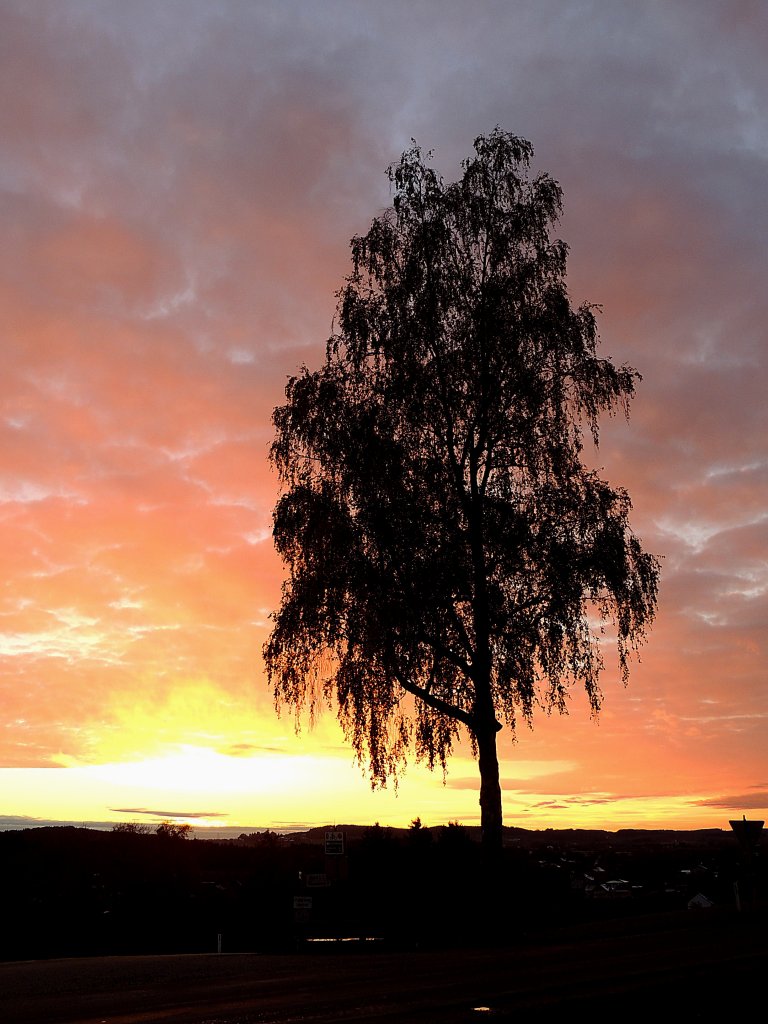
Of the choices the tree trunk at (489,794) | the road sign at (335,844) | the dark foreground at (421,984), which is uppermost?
the tree trunk at (489,794)

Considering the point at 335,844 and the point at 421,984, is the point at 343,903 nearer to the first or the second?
the point at 335,844

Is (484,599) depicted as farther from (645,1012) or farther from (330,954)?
(645,1012)

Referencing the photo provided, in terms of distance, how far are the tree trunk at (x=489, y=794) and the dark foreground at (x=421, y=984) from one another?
4.35 meters

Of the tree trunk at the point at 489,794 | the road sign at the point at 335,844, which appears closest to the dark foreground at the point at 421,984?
the road sign at the point at 335,844

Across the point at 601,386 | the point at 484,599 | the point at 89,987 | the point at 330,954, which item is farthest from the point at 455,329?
the point at 89,987

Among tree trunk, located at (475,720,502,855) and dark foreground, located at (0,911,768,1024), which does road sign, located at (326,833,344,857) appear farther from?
tree trunk, located at (475,720,502,855)

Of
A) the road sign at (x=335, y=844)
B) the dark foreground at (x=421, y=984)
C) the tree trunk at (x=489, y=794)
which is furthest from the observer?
the tree trunk at (x=489, y=794)

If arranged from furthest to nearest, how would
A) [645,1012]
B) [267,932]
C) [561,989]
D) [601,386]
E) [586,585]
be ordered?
[267,932], [601,386], [586,585], [561,989], [645,1012]

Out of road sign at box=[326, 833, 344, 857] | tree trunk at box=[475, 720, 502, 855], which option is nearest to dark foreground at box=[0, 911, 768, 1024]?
road sign at box=[326, 833, 344, 857]

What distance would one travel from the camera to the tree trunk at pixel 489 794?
2444 cm

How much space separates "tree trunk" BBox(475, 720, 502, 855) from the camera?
2444cm

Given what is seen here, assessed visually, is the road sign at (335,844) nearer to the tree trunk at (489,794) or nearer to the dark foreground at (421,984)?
the dark foreground at (421,984)

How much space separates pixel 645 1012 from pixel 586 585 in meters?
15.1

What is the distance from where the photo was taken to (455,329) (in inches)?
1094
